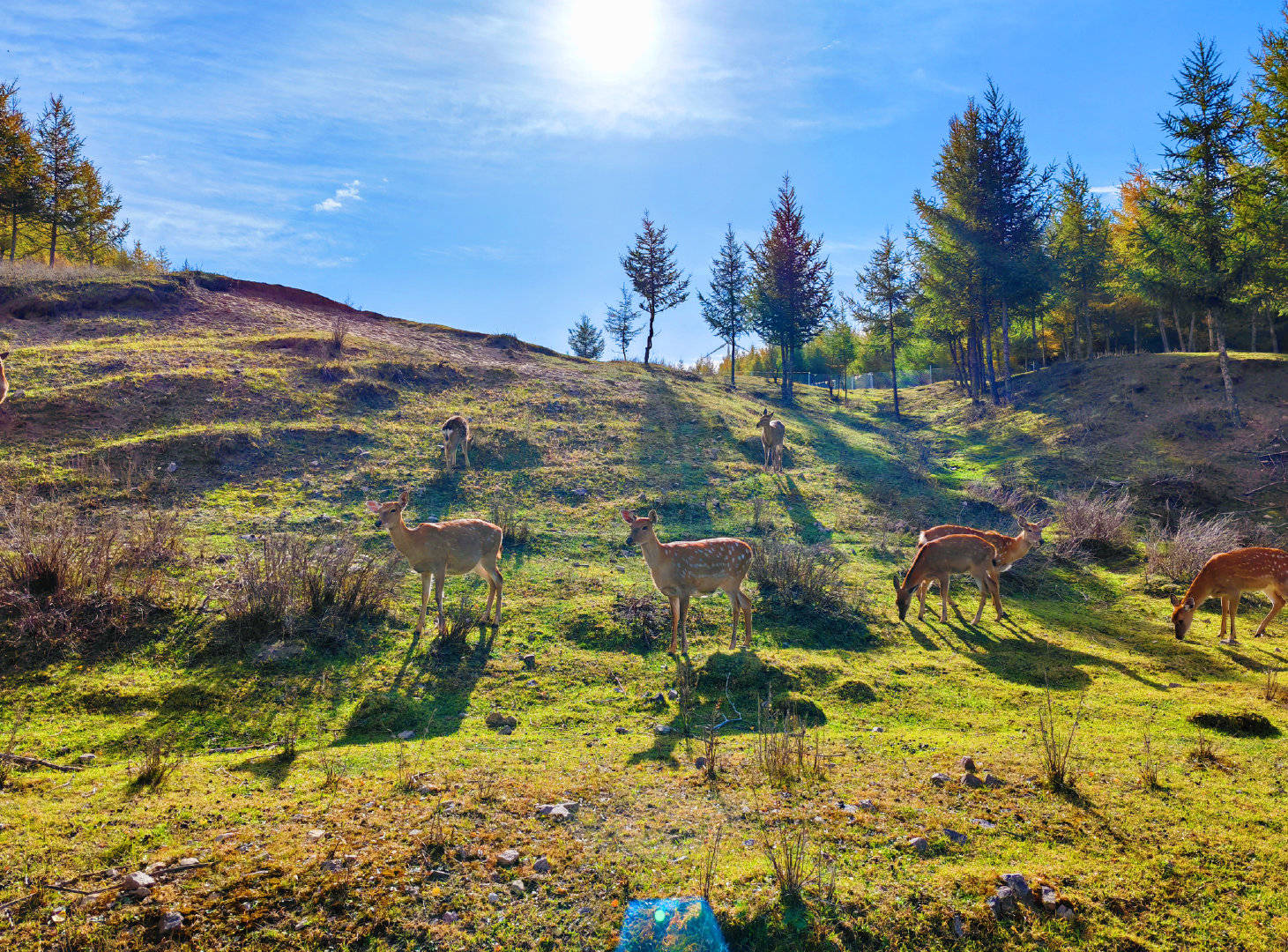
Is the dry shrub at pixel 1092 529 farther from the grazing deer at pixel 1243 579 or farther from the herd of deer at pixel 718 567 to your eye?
the herd of deer at pixel 718 567

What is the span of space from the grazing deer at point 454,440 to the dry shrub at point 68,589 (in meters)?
9.85

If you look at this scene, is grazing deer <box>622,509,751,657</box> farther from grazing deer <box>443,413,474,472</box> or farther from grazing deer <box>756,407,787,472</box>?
grazing deer <box>756,407,787,472</box>

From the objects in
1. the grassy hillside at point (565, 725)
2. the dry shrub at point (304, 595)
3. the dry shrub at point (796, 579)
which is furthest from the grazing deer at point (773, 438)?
the dry shrub at point (304, 595)

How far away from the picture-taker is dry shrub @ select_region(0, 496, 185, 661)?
7473mm

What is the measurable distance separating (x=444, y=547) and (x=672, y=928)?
7.54 m

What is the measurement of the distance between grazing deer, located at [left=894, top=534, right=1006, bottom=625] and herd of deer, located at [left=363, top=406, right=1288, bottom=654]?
0.02m

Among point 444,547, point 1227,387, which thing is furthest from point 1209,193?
point 444,547

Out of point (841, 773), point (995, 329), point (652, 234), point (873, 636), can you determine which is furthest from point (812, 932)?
point (995, 329)

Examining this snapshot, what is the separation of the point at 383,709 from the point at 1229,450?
31365 mm

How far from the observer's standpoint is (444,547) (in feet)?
34.3

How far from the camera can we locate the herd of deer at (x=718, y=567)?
1044 cm

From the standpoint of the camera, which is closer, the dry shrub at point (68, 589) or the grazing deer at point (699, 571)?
the dry shrub at point (68, 589)

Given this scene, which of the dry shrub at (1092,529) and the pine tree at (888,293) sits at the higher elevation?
the pine tree at (888,293)

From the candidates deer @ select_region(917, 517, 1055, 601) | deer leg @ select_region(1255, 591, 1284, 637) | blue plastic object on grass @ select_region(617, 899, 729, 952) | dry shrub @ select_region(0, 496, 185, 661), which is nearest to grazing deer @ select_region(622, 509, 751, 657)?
deer @ select_region(917, 517, 1055, 601)
